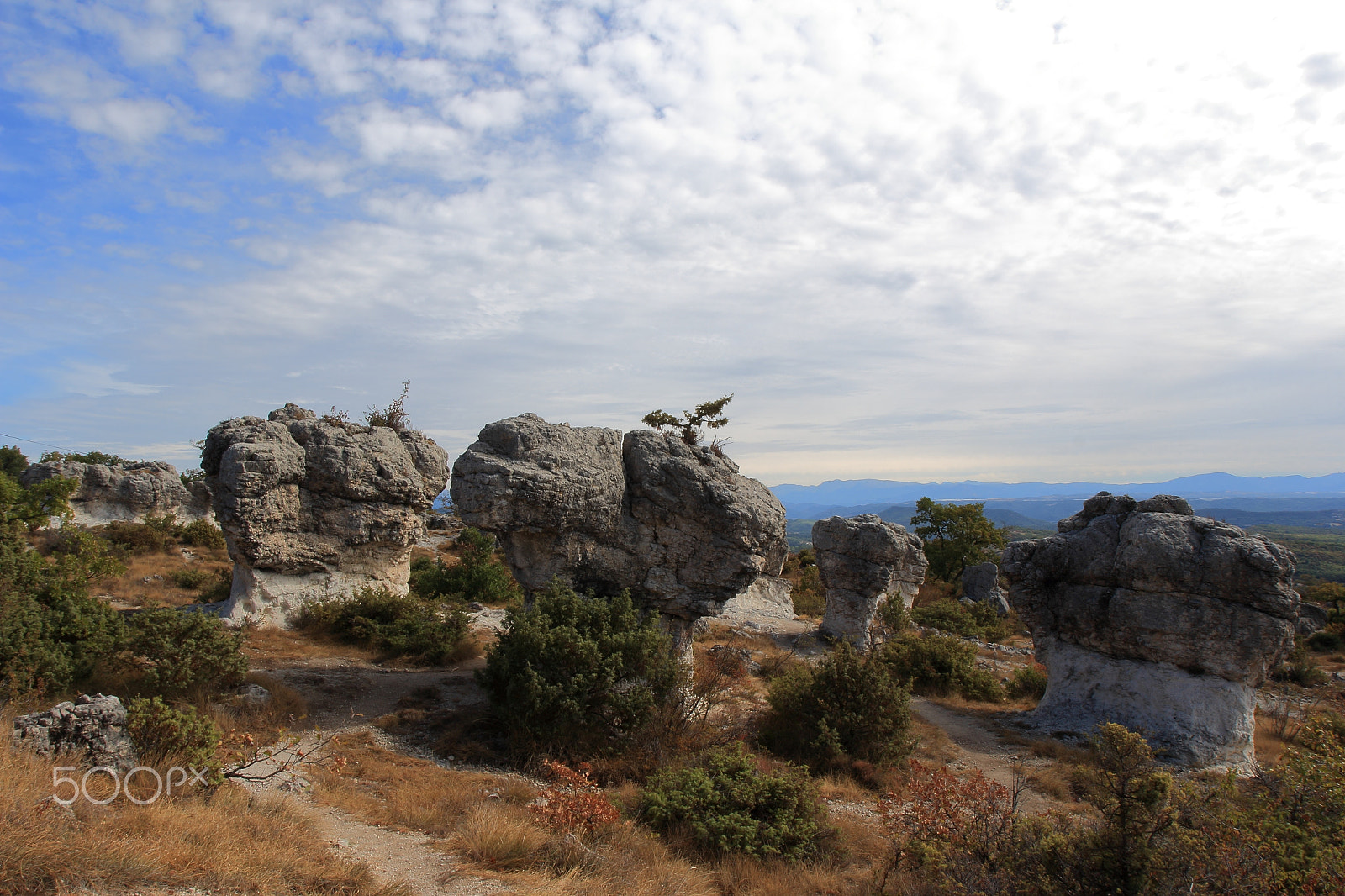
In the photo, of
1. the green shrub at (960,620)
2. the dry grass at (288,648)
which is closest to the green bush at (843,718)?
the dry grass at (288,648)

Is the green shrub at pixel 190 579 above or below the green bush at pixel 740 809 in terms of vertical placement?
above

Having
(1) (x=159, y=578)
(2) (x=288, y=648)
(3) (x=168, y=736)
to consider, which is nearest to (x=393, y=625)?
(2) (x=288, y=648)

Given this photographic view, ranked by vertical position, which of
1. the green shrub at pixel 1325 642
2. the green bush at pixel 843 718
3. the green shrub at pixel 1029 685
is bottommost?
the green shrub at pixel 1325 642

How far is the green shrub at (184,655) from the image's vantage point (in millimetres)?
9211

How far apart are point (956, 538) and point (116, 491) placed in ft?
147

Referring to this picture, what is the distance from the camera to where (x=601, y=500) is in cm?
1176

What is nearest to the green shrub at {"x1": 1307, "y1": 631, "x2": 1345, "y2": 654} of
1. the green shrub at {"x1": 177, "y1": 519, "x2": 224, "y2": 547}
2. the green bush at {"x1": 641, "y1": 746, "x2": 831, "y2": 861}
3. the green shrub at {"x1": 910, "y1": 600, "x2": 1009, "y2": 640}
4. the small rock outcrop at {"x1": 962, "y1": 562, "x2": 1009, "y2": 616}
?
the small rock outcrop at {"x1": 962, "y1": 562, "x2": 1009, "y2": 616}

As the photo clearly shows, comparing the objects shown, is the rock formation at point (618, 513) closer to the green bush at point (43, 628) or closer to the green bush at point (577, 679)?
the green bush at point (577, 679)

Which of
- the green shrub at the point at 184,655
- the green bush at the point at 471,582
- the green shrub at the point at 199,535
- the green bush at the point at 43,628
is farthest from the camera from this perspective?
the green shrub at the point at 199,535

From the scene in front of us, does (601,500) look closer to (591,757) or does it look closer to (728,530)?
(728,530)

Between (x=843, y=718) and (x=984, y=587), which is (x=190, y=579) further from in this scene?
(x=984, y=587)

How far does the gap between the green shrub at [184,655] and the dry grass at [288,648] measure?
2997 millimetres

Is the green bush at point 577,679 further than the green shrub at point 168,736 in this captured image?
Yes

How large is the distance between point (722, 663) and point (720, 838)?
757cm
